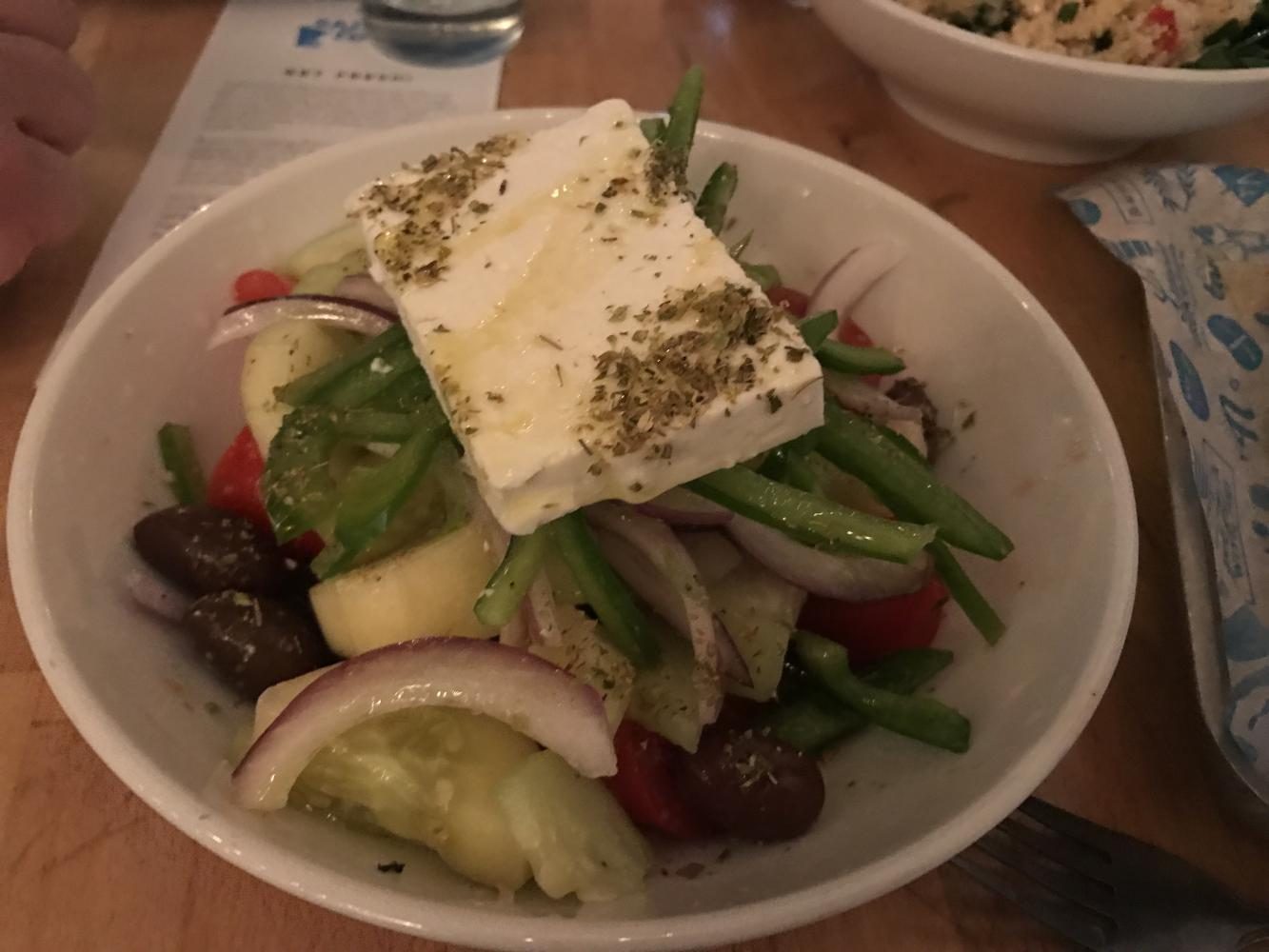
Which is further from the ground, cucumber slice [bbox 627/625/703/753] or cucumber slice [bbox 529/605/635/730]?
cucumber slice [bbox 529/605/635/730]

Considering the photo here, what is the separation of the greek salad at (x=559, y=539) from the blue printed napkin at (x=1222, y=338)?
35 centimetres

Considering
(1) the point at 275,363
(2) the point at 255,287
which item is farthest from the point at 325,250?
(1) the point at 275,363

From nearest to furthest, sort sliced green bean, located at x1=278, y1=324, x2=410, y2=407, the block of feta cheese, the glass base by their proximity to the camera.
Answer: the block of feta cheese, sliced green bean, located at x1=278, y1=324, x2=410, y2=407, the glass base

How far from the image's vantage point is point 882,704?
1107mm

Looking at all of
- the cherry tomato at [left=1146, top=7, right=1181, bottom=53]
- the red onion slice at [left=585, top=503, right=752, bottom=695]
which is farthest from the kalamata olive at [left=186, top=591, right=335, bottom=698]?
the cherry tomato at [left=1146, top=7, right=1181, bottom=53]

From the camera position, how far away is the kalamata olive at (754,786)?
1.02 m

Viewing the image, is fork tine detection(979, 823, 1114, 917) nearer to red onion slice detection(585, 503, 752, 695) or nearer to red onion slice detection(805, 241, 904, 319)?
red onion slice detection(585, 503, 752, 695)

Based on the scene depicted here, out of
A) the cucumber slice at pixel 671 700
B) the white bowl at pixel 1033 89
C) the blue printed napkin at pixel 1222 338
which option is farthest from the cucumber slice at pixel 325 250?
the blue printed napkin at pixel 1222 338

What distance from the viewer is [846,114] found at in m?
2.25

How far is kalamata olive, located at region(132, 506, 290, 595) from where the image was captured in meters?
1.14

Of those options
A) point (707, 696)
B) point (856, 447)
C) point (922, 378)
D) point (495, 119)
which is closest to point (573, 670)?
point (707, 696)

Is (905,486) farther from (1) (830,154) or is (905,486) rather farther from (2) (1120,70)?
(1) (830,154)

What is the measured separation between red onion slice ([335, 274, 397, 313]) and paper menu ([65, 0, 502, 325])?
25.8 inches

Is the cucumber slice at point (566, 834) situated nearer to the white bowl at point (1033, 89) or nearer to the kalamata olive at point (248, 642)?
the kalamata olive at point (248, 642)
